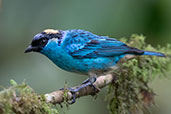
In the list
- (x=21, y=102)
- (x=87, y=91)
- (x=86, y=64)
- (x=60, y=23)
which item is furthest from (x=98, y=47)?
(x=21, y=102)

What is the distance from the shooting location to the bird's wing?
14.9 feet

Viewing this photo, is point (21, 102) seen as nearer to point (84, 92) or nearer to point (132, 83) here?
point (84, 92)

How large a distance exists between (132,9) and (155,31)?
23.5 inches

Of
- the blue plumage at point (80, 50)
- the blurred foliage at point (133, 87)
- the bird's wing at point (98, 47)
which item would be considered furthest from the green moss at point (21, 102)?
the bird's wing at point (98, 47)

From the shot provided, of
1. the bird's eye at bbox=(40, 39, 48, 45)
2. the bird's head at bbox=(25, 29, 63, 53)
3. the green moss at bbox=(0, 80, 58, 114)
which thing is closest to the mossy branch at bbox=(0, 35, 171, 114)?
the green moss at bbox=(0, 80, 58, 114)

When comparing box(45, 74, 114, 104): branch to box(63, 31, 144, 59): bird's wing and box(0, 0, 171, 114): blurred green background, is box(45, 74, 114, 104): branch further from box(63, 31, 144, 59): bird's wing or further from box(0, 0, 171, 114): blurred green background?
box(0, 0, 171, 114): blurred green background

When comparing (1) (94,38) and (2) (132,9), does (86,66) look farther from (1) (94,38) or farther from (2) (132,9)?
(2) (132,9)

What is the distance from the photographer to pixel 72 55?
444cm

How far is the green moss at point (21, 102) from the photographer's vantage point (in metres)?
2.52

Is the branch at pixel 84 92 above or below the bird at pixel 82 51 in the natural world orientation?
below

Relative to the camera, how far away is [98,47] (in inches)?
185

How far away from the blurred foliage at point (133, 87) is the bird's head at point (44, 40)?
0.97m

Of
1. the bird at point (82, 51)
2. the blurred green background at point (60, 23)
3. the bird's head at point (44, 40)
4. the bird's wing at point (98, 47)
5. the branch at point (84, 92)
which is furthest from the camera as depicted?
the blurred green background at point (60, 23)

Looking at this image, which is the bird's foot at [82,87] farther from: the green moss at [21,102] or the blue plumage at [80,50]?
the green moss at [21,102]
